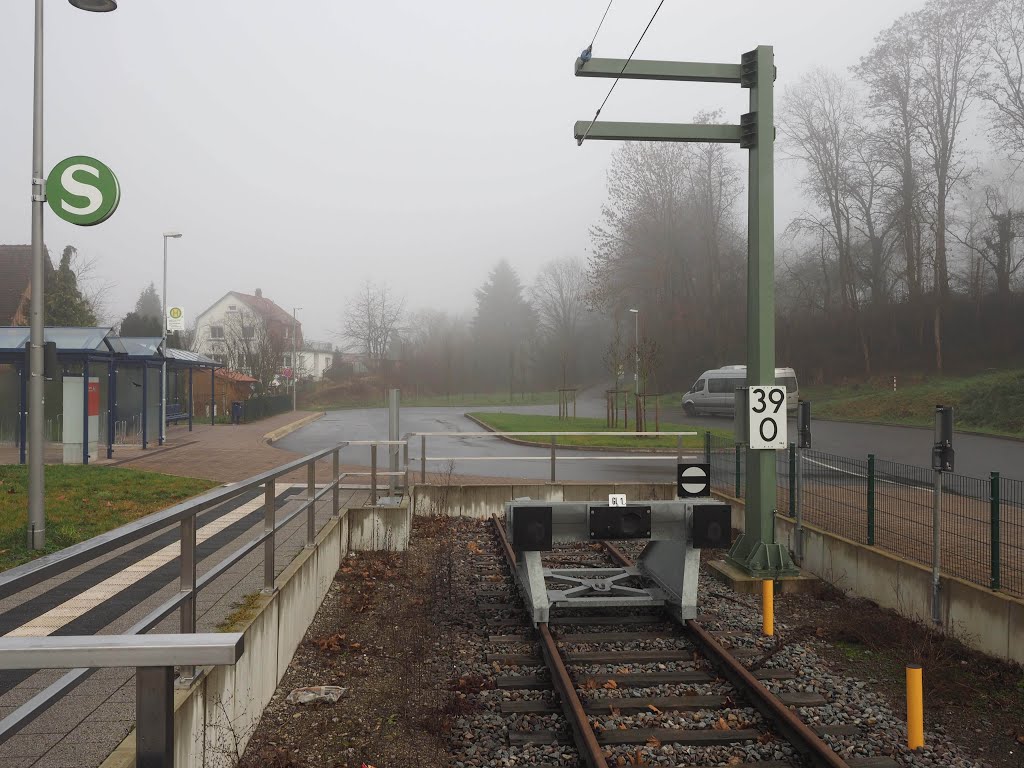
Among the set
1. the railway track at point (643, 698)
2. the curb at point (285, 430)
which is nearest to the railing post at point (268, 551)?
the railway track at point (643, 698)

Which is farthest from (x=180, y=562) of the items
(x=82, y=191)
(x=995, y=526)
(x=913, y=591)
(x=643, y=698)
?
(x=82, y=191)

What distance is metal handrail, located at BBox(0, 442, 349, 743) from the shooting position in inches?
86.1

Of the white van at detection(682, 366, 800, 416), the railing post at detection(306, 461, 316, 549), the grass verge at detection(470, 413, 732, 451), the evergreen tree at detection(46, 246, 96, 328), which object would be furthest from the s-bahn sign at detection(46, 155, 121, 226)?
the evergreen tree at detection(46, 246, 96, 328)

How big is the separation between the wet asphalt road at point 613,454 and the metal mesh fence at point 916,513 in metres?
2.92

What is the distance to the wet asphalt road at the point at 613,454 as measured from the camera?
1788 centimetres

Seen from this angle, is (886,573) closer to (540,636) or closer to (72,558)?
(540,636)

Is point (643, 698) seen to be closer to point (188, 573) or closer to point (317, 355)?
point (188, 573)

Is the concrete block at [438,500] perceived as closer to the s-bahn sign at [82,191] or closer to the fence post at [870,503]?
the s-bahn sign at [82,191]

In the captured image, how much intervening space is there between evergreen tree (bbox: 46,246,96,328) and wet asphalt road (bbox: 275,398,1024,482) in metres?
16.1

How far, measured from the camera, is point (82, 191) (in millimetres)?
10102

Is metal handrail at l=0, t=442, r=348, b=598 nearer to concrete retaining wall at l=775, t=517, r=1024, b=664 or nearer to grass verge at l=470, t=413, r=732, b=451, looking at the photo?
concrete retaining wall at l=775, t=517, r=1024, b=664

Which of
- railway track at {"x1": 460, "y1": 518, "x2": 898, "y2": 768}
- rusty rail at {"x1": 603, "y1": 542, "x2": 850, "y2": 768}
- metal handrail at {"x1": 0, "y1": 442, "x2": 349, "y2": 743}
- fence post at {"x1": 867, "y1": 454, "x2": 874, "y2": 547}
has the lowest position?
railway track at {"x1": 460, "y1": 518, "x2": 898, "y2": 768}

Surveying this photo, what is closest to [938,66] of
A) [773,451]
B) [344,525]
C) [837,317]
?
[837,317]

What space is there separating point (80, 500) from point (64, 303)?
3408cm
